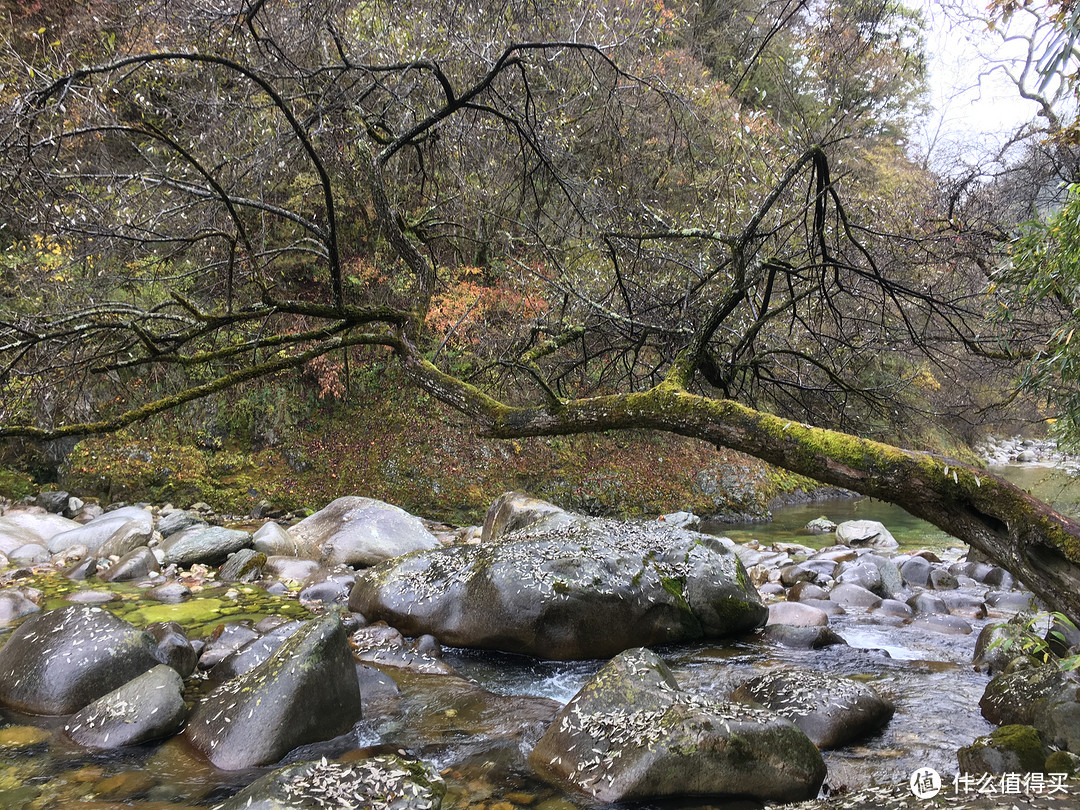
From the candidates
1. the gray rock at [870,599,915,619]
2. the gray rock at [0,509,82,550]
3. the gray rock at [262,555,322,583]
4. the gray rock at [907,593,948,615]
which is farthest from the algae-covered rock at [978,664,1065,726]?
the gray rock at [0,509,82,550]

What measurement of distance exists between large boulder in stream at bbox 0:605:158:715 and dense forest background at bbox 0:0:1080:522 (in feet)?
4.51

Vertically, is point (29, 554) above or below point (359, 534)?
below

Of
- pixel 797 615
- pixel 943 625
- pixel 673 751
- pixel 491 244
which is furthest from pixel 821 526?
pixel 673 751

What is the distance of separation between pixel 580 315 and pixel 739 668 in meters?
3.57

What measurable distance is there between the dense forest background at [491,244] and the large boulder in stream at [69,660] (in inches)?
54.1

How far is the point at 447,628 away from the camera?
495 cm

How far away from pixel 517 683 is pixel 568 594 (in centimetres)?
74

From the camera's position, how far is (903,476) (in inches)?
104

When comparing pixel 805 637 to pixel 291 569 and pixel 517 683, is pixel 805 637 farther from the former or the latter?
pixel 291 569

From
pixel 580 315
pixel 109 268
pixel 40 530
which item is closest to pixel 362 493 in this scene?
pixel 40 530

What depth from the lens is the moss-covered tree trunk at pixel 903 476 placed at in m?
2.40

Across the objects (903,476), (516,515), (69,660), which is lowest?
(69,660)

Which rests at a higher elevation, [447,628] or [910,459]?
[910,459]

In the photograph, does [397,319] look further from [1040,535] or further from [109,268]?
[109,268]
